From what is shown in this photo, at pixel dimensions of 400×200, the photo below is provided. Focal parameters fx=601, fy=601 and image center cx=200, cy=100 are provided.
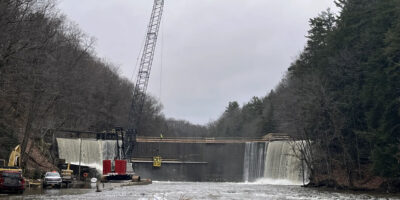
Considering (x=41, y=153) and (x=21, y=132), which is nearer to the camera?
(x=21, y=132)

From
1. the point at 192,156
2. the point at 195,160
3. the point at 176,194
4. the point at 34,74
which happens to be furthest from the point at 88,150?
the point at 176,194

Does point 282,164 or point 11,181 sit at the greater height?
point 282,164

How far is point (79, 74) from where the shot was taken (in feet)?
303

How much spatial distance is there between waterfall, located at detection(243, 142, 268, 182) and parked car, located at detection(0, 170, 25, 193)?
60.3 metres

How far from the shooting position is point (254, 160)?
109 m

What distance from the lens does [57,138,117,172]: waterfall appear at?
101 m

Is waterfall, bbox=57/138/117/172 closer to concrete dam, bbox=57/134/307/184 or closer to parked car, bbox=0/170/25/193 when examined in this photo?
concrete dam, bbox=57/134/307/184

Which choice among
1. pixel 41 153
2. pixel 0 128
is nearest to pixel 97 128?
pixel 41 153

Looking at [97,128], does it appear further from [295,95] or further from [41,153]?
[295,95]

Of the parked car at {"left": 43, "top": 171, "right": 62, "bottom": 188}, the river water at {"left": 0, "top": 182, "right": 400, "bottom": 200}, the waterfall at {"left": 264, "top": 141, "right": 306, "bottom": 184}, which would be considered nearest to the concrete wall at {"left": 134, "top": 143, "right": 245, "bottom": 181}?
the waterfall at {"left": 264, "top": 141, "right": 306, "bottom": 184}

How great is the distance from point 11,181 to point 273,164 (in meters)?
56.9

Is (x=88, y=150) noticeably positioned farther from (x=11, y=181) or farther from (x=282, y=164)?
(x=11, y=181)

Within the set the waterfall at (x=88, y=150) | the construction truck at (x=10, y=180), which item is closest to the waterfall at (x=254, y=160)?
the waterfall at (x=88, y=150)

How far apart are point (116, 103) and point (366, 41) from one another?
259 ft
